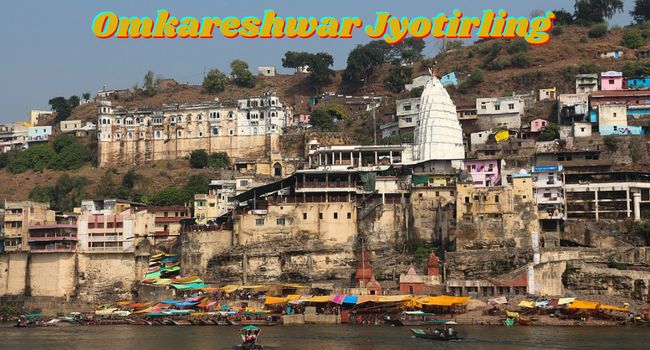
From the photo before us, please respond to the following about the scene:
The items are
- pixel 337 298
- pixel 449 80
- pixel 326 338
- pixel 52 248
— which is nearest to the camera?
pixel 326 338

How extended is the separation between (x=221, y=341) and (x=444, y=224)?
2164cm

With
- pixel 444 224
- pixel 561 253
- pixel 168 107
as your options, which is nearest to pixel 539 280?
pixel 561 253

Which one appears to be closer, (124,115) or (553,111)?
(553,111)

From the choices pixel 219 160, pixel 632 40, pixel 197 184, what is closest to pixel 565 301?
pixel 197 184

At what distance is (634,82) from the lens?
98.4 metres

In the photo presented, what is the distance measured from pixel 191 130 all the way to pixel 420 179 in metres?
37.5

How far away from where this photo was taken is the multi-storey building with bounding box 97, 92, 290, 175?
4094 inches

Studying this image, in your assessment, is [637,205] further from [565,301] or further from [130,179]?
[130,179]

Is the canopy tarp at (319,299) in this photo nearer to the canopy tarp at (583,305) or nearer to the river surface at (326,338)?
the river surface at (326,338)

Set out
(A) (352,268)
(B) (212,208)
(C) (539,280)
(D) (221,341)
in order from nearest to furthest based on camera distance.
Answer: (D) (221,341) → (C) (539,280) → (A) (352,268) → (B) (212,208)

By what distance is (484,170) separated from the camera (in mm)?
78938

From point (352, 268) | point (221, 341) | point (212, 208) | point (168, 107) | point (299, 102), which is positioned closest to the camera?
point (221, 341)

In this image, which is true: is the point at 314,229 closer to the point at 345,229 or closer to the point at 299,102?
the point at 345,229

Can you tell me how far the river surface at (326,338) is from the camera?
5334cm
